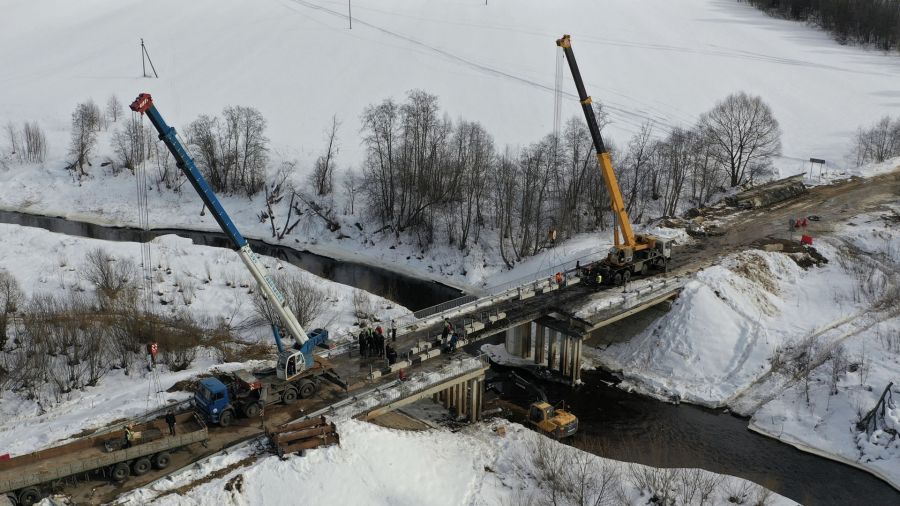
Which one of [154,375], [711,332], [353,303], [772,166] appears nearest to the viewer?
[154,375]

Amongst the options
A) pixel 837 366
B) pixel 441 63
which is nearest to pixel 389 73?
pixel 441 63

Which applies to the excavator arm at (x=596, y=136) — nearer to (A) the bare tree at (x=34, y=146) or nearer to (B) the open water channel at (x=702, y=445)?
(B) the open water channel at (x=702, y=445)

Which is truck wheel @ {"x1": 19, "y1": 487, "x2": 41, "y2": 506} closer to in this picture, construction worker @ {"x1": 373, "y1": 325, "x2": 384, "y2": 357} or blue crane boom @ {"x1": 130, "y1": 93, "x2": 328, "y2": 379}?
blue crane boom @ {"x1": 130, "y1": 93, "x2": 328, "y2": 379}

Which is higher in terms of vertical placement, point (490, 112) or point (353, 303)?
point (490, 112)

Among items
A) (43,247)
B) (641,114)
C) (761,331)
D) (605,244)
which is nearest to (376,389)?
(761,331)

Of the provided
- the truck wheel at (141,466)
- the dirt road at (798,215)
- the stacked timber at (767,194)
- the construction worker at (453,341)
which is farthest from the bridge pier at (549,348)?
the stacked timber at (767,194)

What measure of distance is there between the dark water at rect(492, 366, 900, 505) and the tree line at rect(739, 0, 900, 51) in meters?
93.9

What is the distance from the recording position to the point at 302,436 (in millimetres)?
27844

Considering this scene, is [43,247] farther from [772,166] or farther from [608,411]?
[772,166]

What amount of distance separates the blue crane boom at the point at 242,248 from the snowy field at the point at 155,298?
5.64m

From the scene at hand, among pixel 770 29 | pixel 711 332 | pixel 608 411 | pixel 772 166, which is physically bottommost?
pixel 608 411

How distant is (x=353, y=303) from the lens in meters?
49.3

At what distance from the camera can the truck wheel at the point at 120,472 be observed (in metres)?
25.7

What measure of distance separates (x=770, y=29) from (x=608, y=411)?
9830 cm
